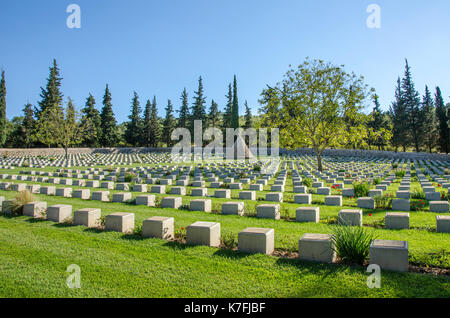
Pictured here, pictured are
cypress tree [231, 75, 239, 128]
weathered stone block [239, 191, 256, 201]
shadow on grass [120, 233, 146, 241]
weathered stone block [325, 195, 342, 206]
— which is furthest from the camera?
cypress tree [231, 75, 239, 128]

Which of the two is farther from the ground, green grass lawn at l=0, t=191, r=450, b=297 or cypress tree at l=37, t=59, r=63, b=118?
cypress tree at l=37, t=59, r=63, b=118

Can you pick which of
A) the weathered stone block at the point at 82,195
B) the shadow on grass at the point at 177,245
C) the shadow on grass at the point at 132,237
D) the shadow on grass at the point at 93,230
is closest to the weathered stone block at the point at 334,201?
the shadow on grass at the point at 177,245

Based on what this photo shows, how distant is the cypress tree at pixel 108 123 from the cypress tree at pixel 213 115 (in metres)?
20.6

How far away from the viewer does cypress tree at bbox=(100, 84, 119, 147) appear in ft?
203

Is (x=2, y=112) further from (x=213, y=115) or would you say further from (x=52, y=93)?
(x=213, y=115)

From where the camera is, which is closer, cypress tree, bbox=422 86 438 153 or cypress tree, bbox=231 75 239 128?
cypress tree, bbox=422 86 438 153

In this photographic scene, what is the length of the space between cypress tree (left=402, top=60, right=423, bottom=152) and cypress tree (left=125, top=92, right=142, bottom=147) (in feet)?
178

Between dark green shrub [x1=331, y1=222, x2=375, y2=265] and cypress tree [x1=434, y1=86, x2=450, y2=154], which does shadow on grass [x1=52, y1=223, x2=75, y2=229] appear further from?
cypress tree [x1=434, y1=86, x2=450, y2=154]

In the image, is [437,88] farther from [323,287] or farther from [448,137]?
[323,287]

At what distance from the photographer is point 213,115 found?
67188 millimetres

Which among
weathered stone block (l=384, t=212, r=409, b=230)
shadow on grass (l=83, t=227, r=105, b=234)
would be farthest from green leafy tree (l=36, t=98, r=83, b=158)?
weathered stone block (l=384, t=212, r=409, b=230)

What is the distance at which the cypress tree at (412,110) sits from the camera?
5341 cm

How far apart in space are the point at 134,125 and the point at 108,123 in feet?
19.7

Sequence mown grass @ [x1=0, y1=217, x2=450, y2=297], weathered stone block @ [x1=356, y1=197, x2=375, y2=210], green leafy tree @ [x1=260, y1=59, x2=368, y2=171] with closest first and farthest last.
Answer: mown grass @ [x1=0, y1=217, x2=450, y2=297] → weathered stone block @ [x1=356, y1=197, x2=375, y2=210] → green leafy tree @ [x1=260, y1=59, x2=368, y2=171]
